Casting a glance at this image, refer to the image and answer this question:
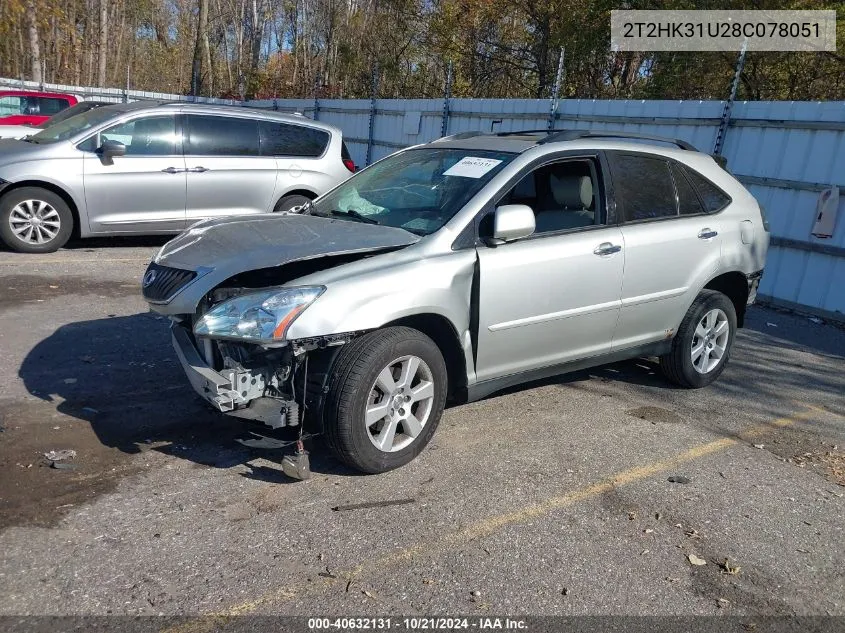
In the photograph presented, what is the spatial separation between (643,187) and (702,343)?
133 cm

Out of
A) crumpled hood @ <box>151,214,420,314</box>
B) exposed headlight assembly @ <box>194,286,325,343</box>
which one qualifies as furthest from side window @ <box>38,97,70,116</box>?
exposed headlight assembly @ <box>194,286,325,343</box>

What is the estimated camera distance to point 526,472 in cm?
436

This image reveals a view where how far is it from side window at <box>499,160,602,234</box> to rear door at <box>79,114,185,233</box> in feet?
19.4

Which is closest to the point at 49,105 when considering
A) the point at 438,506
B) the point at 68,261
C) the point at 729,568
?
the point at 68,261

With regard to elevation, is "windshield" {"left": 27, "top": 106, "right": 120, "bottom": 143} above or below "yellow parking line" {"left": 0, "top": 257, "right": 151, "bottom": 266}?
above

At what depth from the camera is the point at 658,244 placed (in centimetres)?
532

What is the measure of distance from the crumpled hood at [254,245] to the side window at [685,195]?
7.61ft

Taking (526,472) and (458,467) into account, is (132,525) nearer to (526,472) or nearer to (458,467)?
(458,467)

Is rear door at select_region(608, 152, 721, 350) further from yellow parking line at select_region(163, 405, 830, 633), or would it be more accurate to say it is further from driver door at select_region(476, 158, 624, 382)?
yellow parking line at select_region(163, 405, 830, 633)

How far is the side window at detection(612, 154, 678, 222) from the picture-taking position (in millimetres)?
5270

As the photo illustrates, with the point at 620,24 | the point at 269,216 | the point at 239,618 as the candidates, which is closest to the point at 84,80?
the point at 620,24

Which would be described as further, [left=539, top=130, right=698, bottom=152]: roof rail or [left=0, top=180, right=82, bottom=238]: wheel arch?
[left=0, top=180, right=82, bottom=238]: wheel arch

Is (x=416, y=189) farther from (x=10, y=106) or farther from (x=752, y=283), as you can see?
(x=10, y=106)

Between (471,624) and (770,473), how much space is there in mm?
2476
